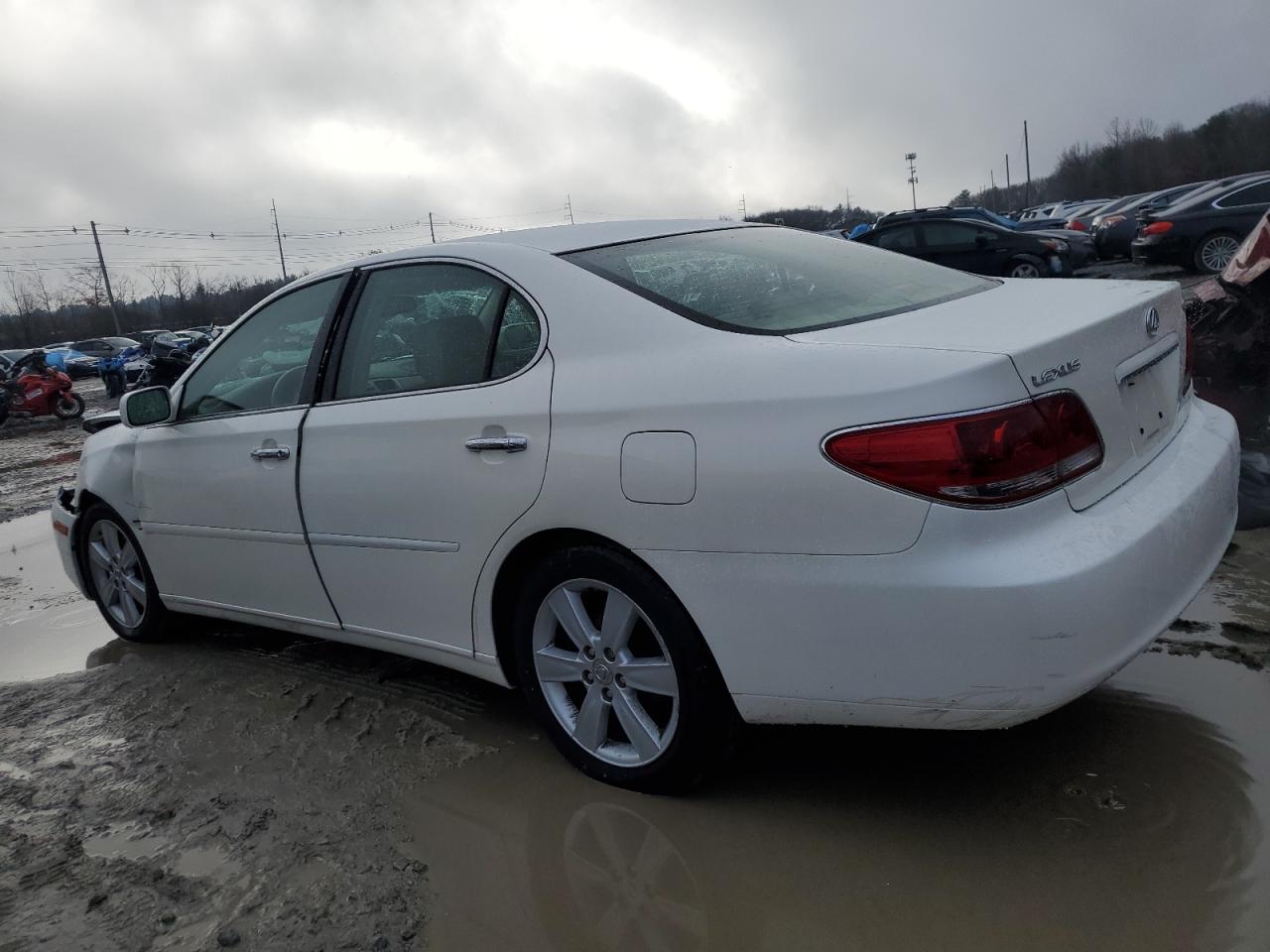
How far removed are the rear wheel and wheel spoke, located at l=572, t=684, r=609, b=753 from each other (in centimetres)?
1512

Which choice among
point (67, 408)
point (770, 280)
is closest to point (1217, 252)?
point (770, 280)

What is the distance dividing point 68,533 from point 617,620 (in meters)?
3.41

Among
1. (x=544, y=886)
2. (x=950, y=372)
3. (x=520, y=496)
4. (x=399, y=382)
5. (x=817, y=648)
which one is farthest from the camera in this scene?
(x=399, y=382)

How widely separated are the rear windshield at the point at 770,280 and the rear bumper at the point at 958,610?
665 millimetres

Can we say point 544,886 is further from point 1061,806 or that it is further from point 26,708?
point 26,708

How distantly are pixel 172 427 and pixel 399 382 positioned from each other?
4.60 feet

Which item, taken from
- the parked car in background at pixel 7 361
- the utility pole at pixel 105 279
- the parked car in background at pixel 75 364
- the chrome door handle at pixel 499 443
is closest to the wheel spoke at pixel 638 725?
the chrome door handle at pixel 499 443

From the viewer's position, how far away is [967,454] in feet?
7.14

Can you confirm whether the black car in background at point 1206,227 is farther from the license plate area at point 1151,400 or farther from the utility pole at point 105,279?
the utility pole at point 105,279

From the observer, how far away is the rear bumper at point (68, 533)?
4.94m

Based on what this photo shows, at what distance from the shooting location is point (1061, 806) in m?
2.61

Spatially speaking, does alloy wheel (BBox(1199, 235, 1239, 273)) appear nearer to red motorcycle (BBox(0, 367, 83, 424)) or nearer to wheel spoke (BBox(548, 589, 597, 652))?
wheel spoke (BBox(548, 589, 597, 652))

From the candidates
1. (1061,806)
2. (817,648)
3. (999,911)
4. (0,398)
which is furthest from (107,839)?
(0,398)

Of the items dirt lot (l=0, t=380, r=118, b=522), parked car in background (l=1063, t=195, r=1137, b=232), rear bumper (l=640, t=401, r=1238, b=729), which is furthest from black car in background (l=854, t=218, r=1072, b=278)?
rear bumper (l=640, t=401, r=1238, b=729)
